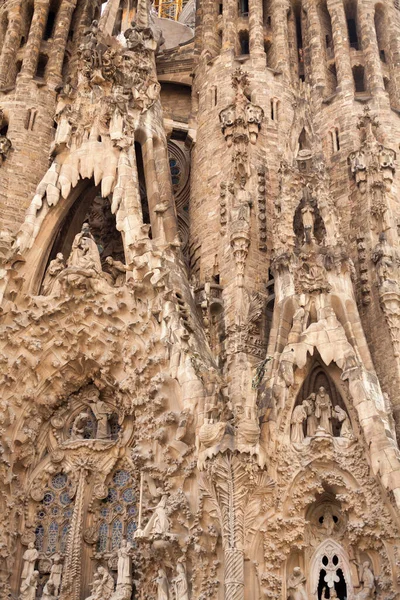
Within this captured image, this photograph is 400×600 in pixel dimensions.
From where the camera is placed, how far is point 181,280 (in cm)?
1305

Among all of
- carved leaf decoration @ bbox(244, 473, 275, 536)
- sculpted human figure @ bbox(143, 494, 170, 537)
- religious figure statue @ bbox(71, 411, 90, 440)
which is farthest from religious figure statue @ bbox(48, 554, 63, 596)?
carved leaf decoration @ bbox(244, 473, 275, 536)

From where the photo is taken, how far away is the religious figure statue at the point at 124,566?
38.4 ft

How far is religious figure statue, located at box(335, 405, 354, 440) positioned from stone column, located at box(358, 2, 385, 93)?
7633 mm

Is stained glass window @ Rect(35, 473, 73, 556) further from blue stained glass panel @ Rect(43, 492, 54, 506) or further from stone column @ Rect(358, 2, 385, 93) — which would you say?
stone column @ Rect(358, 2, 385, 93)

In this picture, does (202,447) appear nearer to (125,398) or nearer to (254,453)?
(254,453)

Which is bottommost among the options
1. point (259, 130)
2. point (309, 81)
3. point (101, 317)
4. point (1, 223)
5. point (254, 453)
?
point (254, 453)

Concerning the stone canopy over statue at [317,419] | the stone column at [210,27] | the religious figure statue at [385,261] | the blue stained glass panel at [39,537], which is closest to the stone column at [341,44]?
the stone column at [210,27]

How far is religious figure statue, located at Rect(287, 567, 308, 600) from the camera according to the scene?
10.7m

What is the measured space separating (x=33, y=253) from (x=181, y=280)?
262 centimetres

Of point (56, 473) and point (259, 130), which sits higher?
point (259, 130)

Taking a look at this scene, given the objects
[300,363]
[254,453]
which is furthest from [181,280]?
[254,453]

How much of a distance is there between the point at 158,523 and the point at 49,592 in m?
2.40

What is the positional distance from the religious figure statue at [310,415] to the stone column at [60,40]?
391 inches

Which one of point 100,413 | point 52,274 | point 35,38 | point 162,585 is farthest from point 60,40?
point 162,585
